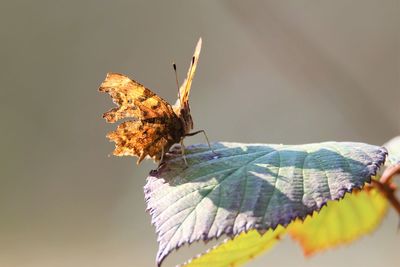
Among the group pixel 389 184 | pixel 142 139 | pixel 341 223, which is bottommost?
pixel 341 223

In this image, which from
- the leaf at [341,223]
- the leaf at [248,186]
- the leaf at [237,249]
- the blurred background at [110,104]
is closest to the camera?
the leaf at [248,186]

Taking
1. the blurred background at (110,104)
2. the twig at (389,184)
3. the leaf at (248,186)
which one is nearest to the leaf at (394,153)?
the twig at (389,184)

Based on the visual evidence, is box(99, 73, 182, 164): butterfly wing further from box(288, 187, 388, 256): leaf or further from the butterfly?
box(288, 187, 388, 256): leaf

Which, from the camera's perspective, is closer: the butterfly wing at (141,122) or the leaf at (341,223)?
the butterfly wing at (141,122)

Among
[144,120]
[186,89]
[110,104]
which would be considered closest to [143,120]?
[144,120]

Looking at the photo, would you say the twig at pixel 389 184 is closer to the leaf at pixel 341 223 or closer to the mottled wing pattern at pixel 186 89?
the leaf at pixel 341 223

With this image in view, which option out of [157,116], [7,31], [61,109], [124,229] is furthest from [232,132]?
[157,116]

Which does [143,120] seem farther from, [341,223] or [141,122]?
[341,223]
